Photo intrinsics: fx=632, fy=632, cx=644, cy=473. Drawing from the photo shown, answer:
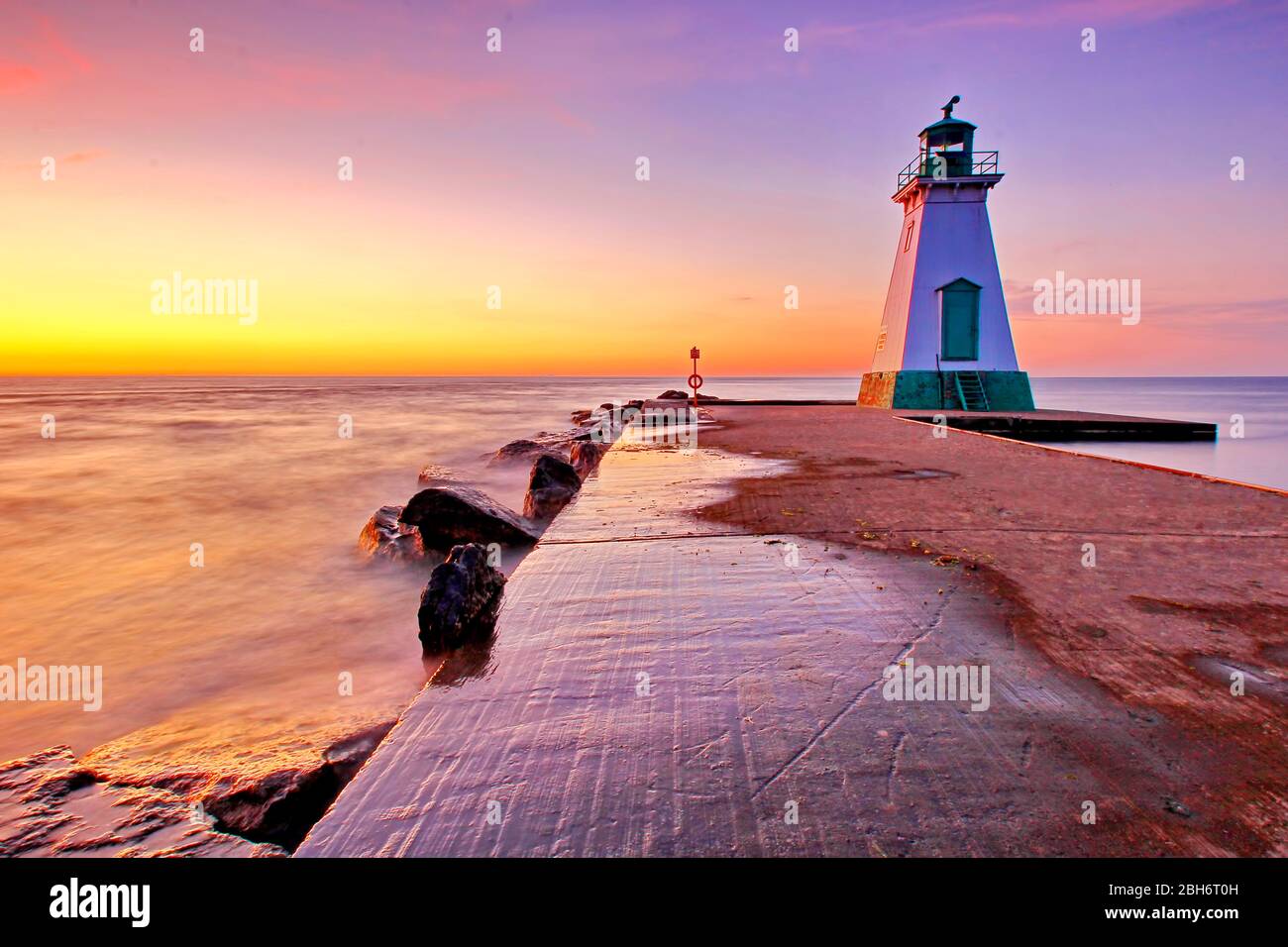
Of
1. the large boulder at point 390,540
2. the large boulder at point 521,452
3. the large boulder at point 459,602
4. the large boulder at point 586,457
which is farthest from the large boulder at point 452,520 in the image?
the large boulder at point 521,452

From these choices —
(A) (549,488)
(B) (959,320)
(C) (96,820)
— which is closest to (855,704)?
(C) (96,820)

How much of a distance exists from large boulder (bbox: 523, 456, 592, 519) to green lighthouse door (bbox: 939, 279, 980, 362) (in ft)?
52.3

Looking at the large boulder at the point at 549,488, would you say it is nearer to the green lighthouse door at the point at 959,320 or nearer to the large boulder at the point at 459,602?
the large boulder at the point at 459,602

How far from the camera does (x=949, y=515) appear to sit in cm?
517

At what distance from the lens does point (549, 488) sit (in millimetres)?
7902

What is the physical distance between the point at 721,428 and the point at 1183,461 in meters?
11.3

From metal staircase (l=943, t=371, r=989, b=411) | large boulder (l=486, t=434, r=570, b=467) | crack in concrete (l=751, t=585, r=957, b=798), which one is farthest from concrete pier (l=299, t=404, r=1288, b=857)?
metal staircase (l=943, t=371, r=989, b=411)

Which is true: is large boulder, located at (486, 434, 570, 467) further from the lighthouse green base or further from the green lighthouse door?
the green lighthouse door

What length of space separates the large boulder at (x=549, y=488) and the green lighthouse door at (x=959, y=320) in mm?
15927

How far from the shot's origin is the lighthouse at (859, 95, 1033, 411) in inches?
770

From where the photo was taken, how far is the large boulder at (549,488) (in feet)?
25.1

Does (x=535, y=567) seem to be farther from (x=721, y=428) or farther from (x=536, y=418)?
(x=536, y=418)
